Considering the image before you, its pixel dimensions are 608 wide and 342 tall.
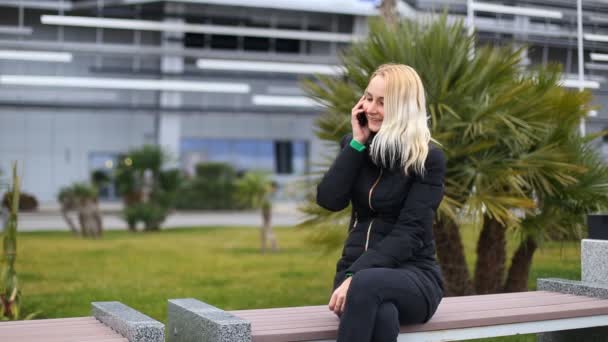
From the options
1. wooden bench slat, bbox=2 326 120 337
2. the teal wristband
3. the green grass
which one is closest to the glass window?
the green grass

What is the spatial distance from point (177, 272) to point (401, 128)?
5.74 meters

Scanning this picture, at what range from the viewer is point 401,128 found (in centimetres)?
262

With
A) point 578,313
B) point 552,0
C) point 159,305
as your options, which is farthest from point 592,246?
point 552,0

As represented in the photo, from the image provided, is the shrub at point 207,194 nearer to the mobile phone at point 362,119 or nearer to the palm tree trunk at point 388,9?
the palm tree trunk at point 388,9

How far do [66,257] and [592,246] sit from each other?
755cm

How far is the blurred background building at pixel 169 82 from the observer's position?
1967cm

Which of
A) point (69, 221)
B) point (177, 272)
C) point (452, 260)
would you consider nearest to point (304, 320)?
point (452, 260)

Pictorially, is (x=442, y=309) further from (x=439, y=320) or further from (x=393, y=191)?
(x=393, y=191)

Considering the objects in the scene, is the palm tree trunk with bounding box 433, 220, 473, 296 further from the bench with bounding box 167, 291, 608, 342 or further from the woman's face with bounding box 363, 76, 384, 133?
the woman's face with bounding box 363, 76, 384, 133

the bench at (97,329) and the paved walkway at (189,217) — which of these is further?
the paved walkway at (189,217)

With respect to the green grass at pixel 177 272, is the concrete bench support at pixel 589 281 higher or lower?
higher

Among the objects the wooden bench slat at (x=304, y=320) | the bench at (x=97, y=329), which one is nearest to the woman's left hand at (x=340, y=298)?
the wooden bench slat at (x=304, y=320)

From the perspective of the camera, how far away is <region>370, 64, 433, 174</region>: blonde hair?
102 inches

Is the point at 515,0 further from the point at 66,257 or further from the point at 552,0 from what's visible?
the point at 66,257
